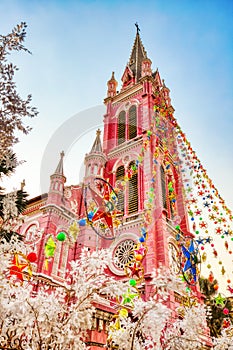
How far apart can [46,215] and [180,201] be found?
1154 cm

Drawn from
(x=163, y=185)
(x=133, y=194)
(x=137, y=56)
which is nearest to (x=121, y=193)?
(x=133, y=194)

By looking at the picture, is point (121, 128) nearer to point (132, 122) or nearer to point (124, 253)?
point (132, 122)

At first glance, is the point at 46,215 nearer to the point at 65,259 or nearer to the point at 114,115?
the point at 65,259

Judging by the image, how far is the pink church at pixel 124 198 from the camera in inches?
647

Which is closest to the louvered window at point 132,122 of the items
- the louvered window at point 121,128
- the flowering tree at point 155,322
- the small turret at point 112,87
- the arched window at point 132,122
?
the arched window at point 132,122

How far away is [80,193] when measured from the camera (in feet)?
69.8

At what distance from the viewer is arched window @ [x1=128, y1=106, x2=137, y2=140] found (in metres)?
24.8

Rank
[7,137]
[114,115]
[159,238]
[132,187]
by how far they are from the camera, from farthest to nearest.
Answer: [114,115] < [132,187] < [159,238] < [7,137]

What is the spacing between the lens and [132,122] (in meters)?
25.6

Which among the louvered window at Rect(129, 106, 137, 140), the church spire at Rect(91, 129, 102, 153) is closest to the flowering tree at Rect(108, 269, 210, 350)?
the church spire at Rect(91, 129, 102, 153)

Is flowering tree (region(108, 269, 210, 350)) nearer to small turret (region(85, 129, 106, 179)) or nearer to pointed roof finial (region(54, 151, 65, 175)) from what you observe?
pointed roof finial (region(54, 151, 65, 175))

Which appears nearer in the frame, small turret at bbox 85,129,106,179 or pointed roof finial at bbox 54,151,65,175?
pointed roof finial at bbox 54,151,65,175

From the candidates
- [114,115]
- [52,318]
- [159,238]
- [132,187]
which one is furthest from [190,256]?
[114,115]

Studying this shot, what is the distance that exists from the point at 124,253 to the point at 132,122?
12.7 m
